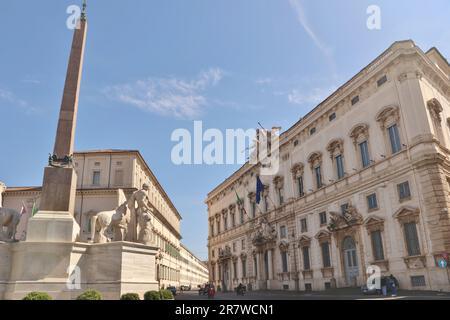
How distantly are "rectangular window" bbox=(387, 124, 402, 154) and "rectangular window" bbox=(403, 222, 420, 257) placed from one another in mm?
4785

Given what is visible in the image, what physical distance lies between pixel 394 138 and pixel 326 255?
10.5m

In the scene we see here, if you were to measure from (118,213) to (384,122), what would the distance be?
62.8 feet

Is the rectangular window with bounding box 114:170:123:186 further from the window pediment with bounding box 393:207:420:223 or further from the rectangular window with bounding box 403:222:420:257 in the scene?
the rectangular window with bounding box 403:222:420:257

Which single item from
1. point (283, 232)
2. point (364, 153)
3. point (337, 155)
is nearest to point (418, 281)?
point (364, 153)

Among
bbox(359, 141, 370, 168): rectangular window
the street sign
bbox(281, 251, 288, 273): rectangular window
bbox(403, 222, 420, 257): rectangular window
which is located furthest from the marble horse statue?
bbox(281, 251, 288, 273): rectangular window

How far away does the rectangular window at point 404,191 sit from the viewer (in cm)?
2172


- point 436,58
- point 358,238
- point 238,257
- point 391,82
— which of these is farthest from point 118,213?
point 238,257

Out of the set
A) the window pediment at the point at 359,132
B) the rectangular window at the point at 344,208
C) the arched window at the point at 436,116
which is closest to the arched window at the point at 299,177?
the rectangular window at the point at 344,208

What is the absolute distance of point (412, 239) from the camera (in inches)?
827

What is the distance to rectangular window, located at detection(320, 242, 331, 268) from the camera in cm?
2819

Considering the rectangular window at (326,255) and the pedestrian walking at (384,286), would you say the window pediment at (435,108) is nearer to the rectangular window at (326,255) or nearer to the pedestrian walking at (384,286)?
the pedestrian walking at (384,286)

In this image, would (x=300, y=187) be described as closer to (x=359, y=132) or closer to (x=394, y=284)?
(x=359, y=132)

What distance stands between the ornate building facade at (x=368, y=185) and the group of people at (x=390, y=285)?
677 millimetres
